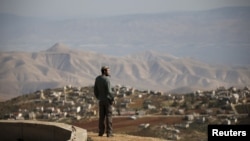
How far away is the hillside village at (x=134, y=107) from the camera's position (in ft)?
275

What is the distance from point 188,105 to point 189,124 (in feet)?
59.5

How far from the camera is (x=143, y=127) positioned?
75438 mm

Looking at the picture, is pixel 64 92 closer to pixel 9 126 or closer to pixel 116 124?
pixel 116 124

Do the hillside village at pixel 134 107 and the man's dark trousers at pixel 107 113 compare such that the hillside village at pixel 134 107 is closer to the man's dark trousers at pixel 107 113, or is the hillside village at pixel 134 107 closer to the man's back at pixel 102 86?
the man's dark trousers at pixel 107 113

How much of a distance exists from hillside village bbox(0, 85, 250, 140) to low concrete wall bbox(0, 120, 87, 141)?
50.5 metres

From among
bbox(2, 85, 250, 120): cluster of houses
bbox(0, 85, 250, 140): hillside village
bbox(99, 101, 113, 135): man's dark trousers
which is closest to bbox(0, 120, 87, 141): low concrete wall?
bbox(99, 101, 113, 135): man's dark trousers

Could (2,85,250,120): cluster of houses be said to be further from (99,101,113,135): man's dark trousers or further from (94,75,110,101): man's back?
(94,75,110,101): man's back

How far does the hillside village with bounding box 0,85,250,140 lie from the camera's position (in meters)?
83.9

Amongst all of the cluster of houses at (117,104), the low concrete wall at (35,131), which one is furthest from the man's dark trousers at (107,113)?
the cluster of houses at (117,104)

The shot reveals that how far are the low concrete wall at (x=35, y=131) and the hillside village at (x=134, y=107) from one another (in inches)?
1990

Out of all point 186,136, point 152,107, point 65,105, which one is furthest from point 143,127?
point 65,105

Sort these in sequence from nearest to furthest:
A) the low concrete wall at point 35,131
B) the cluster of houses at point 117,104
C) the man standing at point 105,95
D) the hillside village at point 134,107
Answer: the low concrete wall at point 35,131, the man standing at point 105,95, the hillside village at point 134,107, the cluster of houses at point 117,104

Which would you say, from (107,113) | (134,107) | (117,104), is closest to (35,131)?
(107,113)

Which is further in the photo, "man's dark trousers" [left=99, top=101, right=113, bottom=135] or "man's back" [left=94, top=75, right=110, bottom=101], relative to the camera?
"man's dark trousers" [left=99, top=101, right=113, bottom=135]
